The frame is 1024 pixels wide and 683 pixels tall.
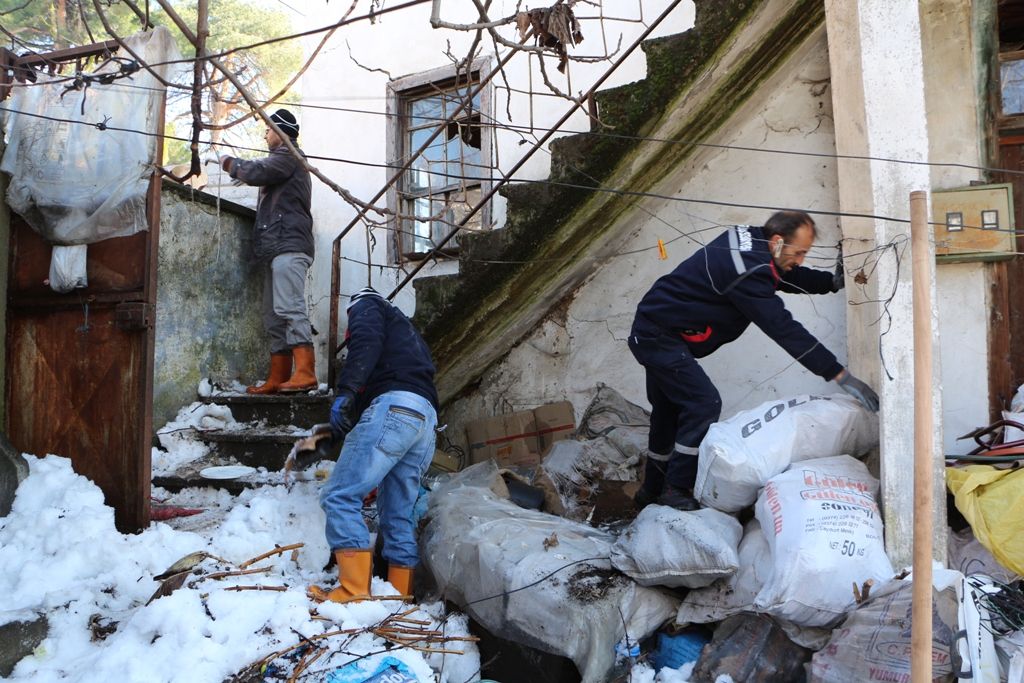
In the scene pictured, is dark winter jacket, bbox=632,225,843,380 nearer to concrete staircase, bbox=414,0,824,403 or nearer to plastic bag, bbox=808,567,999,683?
concrete staircase, bbox=414,0,824,403

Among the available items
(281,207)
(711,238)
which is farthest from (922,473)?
(281,207)

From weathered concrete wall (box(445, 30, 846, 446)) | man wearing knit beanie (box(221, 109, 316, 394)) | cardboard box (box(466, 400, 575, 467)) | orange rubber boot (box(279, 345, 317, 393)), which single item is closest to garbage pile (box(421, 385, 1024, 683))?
weathered concrete wall (box(445, 30, 846, 446))

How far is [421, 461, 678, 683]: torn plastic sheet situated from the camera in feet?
10.8

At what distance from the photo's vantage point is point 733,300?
3900 millimetres

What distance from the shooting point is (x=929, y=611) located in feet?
7.32

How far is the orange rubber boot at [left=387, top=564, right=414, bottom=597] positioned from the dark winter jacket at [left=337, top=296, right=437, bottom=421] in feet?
2.58

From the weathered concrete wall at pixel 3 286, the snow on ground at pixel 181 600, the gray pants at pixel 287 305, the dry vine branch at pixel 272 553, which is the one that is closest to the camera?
the snow on ground at pixel 181 600

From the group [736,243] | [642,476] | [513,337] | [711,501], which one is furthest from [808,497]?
[513,337]

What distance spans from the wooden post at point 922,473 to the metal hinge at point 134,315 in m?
3.58

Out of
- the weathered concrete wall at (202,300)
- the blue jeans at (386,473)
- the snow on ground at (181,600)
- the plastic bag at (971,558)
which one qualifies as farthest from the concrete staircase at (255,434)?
the plastic bag at (971,558)

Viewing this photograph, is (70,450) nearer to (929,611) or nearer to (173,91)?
(173,91)

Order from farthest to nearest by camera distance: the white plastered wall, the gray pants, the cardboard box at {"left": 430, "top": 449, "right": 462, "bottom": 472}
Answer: the white plastered wall, the gray pants, the cardboard box at {"left": 430, "top": 449, "right": 462, "bottom": 472}

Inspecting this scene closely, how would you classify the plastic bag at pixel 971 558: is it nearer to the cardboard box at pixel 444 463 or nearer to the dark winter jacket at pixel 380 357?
the dark winter jacket at pixel 380 357

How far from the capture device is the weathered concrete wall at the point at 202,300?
19.2ft
